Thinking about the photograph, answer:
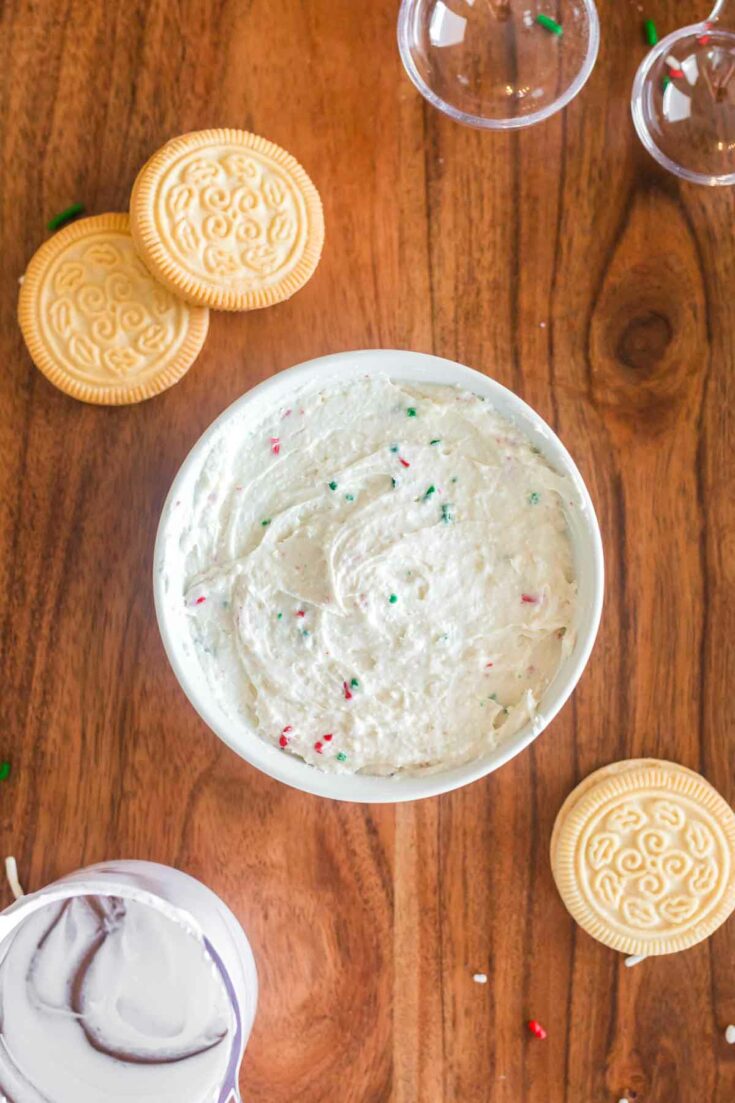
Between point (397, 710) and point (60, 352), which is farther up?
point (60, 352)

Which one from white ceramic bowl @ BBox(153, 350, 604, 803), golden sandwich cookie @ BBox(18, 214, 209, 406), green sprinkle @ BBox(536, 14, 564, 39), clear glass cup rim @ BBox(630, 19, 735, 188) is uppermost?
green sprinkle @ BBox(536, 14, 564, 39)

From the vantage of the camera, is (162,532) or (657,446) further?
(657,446)

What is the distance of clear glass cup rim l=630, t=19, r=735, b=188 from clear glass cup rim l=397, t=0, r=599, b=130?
7 centimetres

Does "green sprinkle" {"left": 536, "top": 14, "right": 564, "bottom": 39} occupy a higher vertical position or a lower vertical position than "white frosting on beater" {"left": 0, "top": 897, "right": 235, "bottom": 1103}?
higher

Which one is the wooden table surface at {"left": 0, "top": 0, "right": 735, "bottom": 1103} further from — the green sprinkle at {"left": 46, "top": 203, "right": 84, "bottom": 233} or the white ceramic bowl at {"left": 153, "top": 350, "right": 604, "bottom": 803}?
the white ceramic bowl at {"left": 153, "top": 350, "right": 604, "bottom": 803}

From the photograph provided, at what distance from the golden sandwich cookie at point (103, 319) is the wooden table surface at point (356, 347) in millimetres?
42

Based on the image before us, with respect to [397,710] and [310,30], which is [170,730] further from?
[310,30]

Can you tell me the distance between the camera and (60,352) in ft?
4.58

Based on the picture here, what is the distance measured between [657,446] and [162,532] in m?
0.66

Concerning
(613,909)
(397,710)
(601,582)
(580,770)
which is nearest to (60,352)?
(397,710)

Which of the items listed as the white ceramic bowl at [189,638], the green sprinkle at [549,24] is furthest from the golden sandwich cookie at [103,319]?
the green sprinkle at [549,24]

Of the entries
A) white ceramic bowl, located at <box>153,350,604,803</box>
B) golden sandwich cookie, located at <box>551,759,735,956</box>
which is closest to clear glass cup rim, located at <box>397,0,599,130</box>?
white ceramic bowl, located at <box>153,350,604,803</box>

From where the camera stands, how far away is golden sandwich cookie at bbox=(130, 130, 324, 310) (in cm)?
136

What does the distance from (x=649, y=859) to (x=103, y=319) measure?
1005 mm
